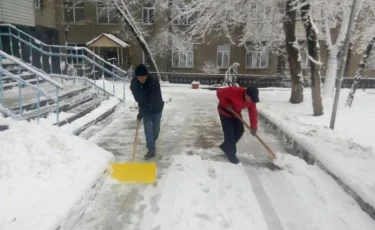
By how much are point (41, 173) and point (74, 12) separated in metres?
24.2

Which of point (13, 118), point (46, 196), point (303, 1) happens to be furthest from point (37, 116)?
point (303, 1)

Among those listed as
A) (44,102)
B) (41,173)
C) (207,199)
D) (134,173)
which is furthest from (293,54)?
(41,173)

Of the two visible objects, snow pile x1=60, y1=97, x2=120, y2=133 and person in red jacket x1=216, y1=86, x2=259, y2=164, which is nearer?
person in red jacket x1=216, y1=86, x2=259, y2=164

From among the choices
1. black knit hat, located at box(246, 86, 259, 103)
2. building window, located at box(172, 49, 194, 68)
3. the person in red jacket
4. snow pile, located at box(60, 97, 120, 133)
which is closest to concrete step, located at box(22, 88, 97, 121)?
snow pile, located at box(60, 97, 120, 133)

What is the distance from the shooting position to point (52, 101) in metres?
7.55

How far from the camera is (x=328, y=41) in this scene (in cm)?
1262

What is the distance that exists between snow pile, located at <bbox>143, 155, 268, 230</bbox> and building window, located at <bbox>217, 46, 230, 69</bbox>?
2087 centimetres

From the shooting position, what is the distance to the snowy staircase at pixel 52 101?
21.2ft

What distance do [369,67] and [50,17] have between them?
23.0 meters

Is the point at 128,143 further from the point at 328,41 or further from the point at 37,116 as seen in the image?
the point at 328,41

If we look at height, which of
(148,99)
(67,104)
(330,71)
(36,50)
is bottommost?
(67,104)

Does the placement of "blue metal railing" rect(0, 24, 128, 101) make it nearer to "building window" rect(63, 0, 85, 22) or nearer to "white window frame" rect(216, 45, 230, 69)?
"building window" rect(63, 0, 85, 22)

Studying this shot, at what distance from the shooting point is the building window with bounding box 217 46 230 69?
2545cm

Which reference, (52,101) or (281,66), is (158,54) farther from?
(52,101)
